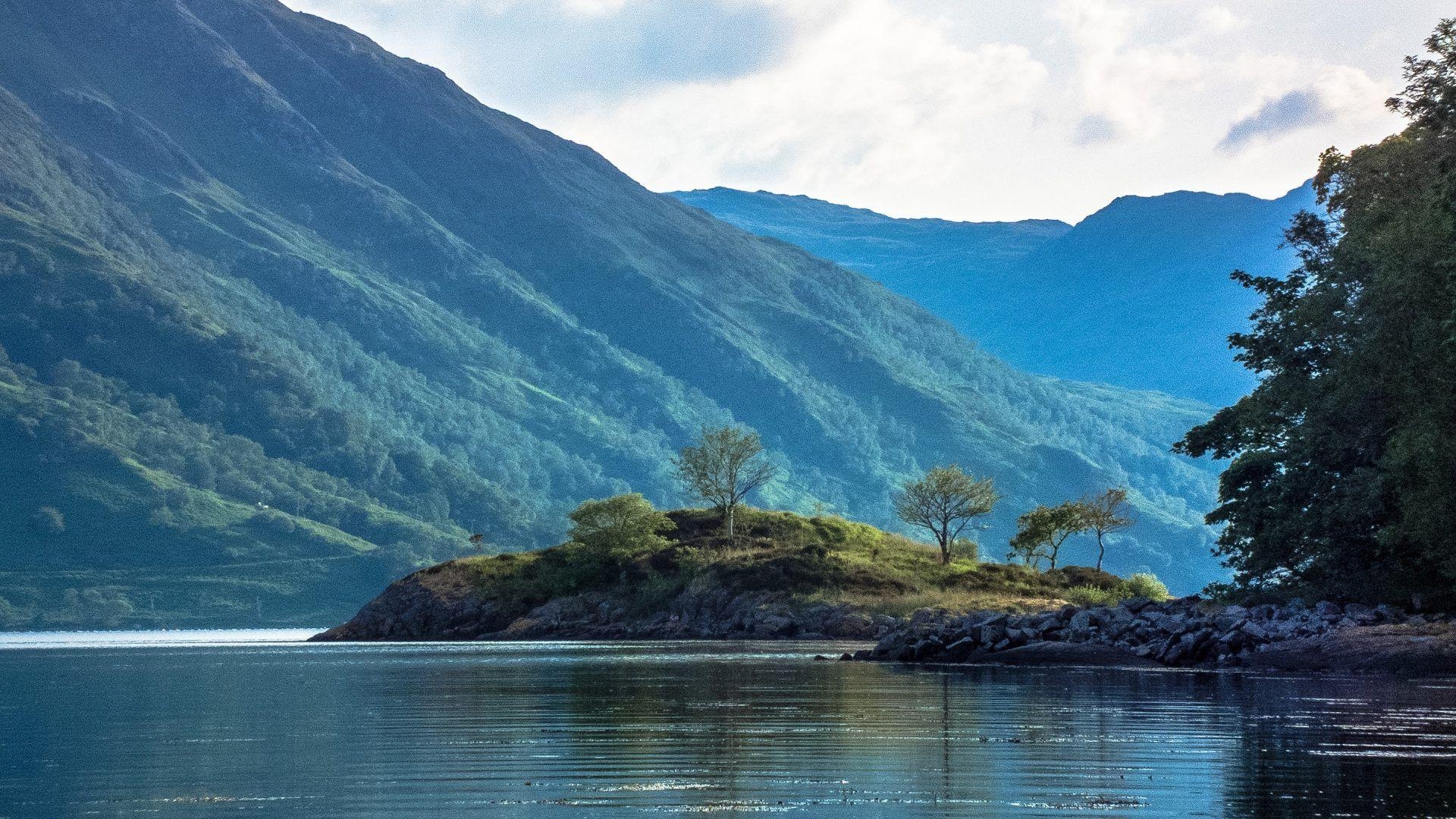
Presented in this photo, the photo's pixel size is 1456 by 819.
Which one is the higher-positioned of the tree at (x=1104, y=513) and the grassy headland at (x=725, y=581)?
the tree at (x=1104, y=513)

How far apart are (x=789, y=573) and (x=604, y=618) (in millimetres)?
16159

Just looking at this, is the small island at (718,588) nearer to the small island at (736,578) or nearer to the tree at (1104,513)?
the small island at (736,578)

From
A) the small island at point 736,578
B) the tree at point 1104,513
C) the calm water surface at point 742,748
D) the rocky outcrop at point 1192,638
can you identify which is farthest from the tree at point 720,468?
the calm water surface at point 742,748

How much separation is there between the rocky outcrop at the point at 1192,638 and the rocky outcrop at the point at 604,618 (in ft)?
140

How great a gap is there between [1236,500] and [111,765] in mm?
50812

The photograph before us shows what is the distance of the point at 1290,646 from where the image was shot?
162 feet

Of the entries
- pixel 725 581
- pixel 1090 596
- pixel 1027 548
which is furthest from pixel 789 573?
pixel 1090 596

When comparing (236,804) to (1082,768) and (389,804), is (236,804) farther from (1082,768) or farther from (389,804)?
(1082,768)

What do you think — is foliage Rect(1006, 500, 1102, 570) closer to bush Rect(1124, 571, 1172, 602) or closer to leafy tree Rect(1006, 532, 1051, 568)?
leafy tree Rect(1006, 532, 1051, 568)

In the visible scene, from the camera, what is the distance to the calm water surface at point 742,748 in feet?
59.9

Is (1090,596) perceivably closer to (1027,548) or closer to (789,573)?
(1027,548)

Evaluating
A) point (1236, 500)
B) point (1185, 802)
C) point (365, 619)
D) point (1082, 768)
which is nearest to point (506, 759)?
point (1082, 768)

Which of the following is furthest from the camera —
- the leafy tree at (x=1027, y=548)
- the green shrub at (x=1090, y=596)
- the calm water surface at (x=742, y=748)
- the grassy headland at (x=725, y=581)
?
the leafy tree at (x=1027, y=548)

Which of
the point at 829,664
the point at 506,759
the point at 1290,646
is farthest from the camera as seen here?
the point at 829,664
